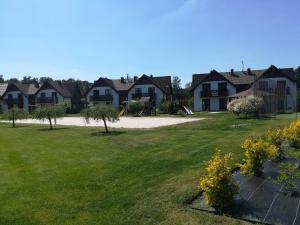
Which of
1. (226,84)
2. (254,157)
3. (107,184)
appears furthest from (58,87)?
(254,157)

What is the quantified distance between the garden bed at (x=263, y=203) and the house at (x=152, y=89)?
5462cm

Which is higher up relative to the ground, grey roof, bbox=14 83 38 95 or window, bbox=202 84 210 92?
grey roof, bbox=14 83 38 95

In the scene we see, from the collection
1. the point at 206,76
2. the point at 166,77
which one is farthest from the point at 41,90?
the point at 206,76

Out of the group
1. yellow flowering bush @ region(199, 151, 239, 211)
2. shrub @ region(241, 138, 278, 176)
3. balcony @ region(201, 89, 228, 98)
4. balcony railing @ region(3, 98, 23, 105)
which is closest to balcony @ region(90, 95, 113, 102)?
balcony railing @ region(3, 98, 23, 105)

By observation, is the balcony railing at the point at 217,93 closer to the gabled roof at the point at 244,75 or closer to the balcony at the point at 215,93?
the balcony at the point at 215,93

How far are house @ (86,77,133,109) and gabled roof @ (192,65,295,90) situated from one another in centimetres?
1332

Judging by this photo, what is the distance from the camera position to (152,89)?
63.0 m

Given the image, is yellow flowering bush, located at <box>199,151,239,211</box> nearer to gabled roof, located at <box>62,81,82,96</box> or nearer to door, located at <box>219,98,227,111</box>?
door, located at <box>219,98,227,111</box>

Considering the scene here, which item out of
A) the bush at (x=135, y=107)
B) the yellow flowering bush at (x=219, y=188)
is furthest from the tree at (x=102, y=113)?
the bush at (x=135, y=107)

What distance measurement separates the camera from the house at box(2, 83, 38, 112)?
244 ft

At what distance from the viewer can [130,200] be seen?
23.8ft

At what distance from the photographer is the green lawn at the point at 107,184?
6496 millimetres

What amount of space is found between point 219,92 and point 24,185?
164 feet

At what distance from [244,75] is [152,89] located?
15.0 m
